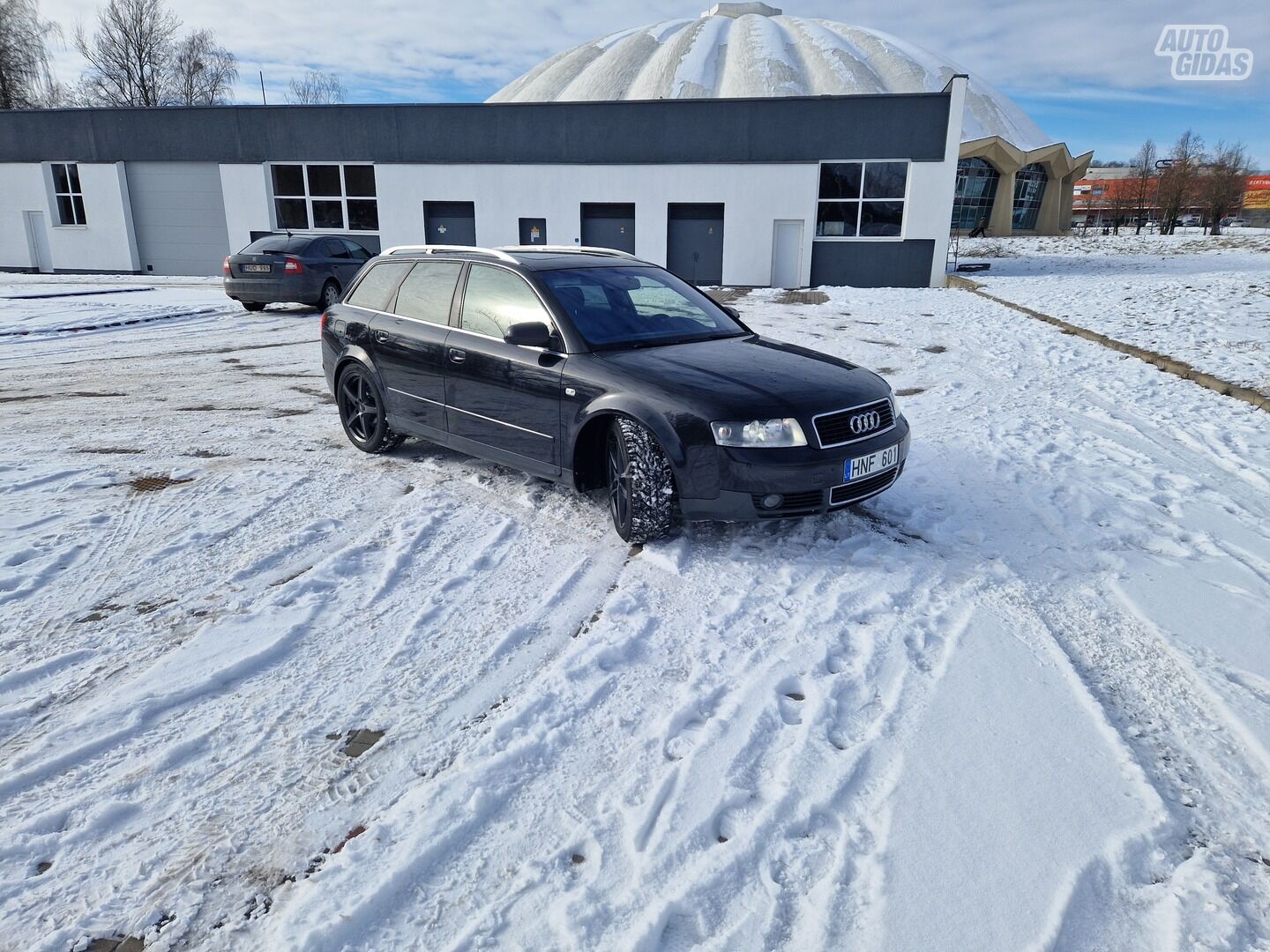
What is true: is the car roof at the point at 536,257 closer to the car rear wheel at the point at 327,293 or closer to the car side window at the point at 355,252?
the car rear wheel at the point at 327,293

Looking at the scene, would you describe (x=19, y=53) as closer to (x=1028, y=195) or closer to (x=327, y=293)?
(x=327, y=293)

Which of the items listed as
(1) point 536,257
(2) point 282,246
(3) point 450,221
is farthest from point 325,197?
(1) point 536,257

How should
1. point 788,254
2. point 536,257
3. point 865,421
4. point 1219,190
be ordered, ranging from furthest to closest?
point 1219,190
point 788,254
point 536,257
point 865,421

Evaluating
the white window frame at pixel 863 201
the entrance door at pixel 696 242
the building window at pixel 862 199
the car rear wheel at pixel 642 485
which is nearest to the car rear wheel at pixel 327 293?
the entrance door at pixel 696 242

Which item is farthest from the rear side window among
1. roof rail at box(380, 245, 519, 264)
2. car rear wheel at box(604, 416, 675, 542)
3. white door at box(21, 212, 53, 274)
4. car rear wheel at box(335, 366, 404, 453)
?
white door at box(21, 212, 53, 274)

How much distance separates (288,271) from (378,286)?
9794 millimetres

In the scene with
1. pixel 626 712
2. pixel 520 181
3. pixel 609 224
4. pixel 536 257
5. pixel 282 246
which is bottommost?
pixel 626 712

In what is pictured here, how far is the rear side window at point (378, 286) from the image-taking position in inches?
245

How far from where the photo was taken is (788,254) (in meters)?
24.5

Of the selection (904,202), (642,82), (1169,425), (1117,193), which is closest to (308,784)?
(1169,425)

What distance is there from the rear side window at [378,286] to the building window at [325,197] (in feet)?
70.3

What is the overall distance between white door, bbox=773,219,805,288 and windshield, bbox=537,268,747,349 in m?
19.5

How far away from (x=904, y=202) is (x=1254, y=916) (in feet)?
77.9

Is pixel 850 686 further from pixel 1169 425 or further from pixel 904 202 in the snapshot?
pixel 904 202
